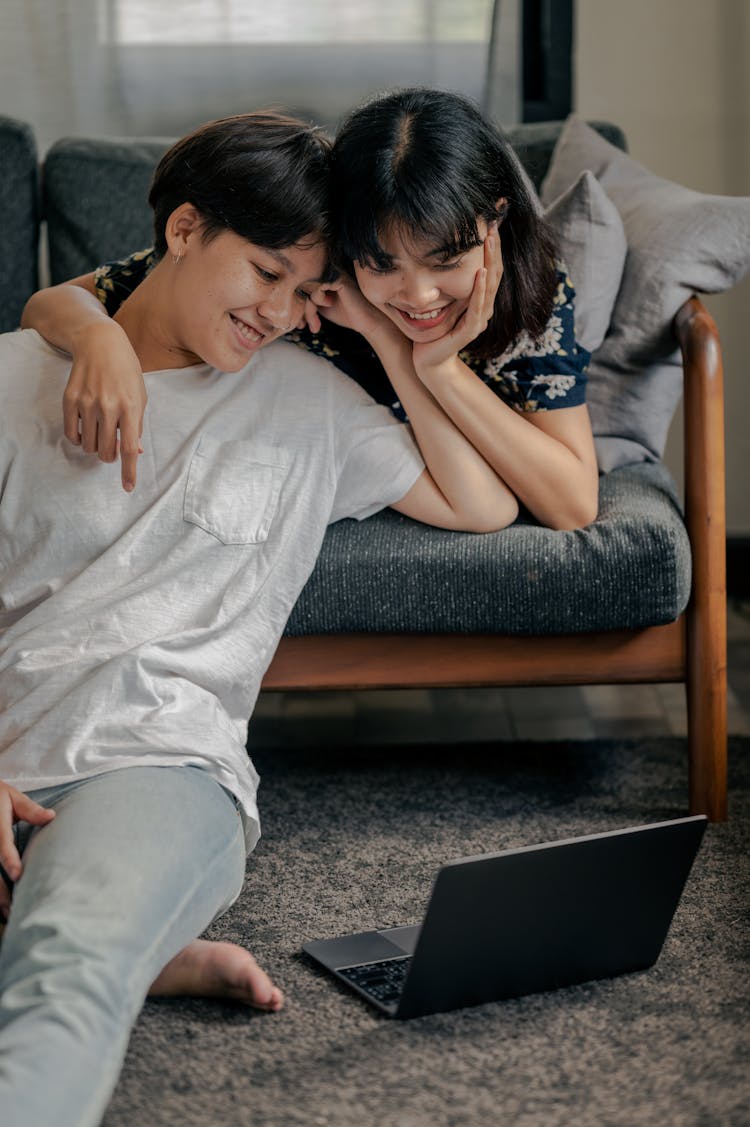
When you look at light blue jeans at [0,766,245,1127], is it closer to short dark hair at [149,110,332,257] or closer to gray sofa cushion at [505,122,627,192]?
short dark hair at [149,110,332,257]

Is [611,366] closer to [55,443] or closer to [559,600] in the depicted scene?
[559,600]

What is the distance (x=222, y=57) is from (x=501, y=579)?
5.36ft

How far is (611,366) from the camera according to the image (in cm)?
193

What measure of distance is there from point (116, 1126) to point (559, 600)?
82cm

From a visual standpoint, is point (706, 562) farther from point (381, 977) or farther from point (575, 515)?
point (381, 977)

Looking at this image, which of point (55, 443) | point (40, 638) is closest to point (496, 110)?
point (55, 443)

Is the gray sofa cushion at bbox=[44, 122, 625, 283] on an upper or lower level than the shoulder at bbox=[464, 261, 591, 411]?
upper

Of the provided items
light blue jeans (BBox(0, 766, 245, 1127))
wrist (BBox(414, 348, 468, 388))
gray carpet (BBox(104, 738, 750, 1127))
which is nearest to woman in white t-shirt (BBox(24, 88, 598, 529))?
wrist (BBox(414, 348, 468, 388))

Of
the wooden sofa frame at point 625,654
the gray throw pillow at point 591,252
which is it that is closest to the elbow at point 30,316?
the wooden sofa frame at point 625,654

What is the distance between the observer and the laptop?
1.14 metres

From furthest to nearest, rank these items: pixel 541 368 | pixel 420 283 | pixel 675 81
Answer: pixel 675 81, pixel 541 368, pixel 420 283

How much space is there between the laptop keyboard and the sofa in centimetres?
46

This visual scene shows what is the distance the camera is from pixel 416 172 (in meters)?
1.38

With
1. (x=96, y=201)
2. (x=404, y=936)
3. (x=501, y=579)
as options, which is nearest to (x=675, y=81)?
(x=96, y=201)
